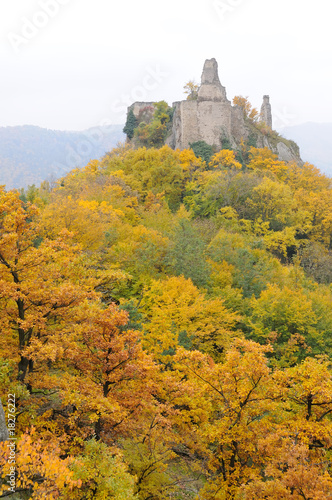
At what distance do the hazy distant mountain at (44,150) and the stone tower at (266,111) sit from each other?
38.2 meters

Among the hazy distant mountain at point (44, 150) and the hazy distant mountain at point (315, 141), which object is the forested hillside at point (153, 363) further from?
the hazy distant mountain at point (315, 141)

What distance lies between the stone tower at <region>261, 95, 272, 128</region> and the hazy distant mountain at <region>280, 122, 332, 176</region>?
63176 millimetres

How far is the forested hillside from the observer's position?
9.44m

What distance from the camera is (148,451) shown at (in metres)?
12.4

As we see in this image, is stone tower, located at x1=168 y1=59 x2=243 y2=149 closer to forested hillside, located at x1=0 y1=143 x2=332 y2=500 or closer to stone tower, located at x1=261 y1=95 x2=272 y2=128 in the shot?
forested hillside, located at x1=0 y1=143 x2=332 y2=500

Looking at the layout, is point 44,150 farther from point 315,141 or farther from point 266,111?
point 315,141

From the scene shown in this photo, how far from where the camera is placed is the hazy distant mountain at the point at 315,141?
5443 inches

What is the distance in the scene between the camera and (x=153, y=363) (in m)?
11.6

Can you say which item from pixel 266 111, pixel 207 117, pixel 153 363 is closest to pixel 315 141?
pixel 266 111

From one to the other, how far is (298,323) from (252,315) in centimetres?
274

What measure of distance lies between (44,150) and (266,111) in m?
61.7

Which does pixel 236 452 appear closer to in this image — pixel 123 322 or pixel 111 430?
pixel 111 430

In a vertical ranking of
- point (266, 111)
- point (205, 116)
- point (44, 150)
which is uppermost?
point (266, 111)

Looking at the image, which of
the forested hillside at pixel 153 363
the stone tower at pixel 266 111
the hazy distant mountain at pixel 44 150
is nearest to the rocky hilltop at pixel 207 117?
the stone tower at pixel 266 111
